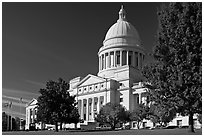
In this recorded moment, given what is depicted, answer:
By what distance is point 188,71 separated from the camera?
65.8 feet

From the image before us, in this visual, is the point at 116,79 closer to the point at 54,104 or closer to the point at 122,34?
the point at 122,34

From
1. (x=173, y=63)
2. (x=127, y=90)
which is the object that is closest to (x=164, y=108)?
(x=173, y=63)

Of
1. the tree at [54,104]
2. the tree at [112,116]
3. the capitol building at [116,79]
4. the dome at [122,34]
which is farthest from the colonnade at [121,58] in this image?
the tree at [54,104]

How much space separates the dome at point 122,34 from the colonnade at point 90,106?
2000 centimetres

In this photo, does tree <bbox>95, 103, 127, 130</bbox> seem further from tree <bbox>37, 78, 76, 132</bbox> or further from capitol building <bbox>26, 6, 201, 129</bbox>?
tree <bbox>37, 78, 76, 132</bbox>

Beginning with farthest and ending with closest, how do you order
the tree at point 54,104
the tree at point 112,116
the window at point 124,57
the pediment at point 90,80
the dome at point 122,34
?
the dome at point 122,34 → the window at point 124,57 → the pediment at point 90,80 → the tree at point 112,116 → the tree at point 54,104

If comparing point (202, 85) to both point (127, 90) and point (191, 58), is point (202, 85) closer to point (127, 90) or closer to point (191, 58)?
point (191, 58)

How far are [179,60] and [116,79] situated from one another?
67.3 meters

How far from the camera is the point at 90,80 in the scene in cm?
9131

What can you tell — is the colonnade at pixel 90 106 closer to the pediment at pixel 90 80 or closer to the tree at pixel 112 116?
the pediment at pixel 90 80

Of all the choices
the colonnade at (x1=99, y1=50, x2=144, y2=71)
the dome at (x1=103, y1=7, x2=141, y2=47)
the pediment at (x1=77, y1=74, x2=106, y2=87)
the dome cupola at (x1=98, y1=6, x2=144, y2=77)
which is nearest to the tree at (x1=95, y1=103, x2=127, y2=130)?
the pediment at (x1=77, y1=74, x2=106, y2=87)

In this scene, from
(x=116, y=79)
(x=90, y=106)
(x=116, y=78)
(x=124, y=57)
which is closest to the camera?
(x=116, y=79)

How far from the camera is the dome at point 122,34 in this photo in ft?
323

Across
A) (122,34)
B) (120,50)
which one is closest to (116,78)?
(120,50)
